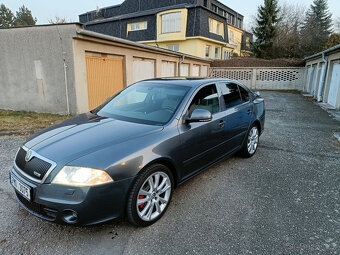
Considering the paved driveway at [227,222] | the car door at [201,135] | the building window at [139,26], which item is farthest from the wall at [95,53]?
the building window at [139,26]

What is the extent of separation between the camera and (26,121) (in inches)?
276

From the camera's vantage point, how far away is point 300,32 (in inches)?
1212

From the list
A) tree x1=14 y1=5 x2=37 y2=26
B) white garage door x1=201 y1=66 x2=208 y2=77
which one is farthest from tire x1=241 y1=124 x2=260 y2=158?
tree x1=14 y1=5 x2=37 y2=26

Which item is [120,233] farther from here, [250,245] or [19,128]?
[19,128]

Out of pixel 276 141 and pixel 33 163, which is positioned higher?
pixel 33 163

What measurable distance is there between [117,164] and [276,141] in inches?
194

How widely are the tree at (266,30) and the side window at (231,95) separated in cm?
2762

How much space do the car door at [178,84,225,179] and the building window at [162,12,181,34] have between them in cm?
2439

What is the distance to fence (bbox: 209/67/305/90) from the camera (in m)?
21.7

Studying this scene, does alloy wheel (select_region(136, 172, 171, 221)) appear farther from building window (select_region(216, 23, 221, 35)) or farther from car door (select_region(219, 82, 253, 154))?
building window (select_region(216, 23, 221, 35))

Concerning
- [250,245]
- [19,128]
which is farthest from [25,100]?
[250,245]

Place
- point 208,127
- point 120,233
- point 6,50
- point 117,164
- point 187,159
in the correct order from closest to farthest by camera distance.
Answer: point 117,164, point 120,233, point 187,159, point 208,127, point 6,50

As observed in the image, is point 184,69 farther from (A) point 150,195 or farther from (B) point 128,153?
(B) point 128,153

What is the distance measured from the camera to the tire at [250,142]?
4418 millimetres
